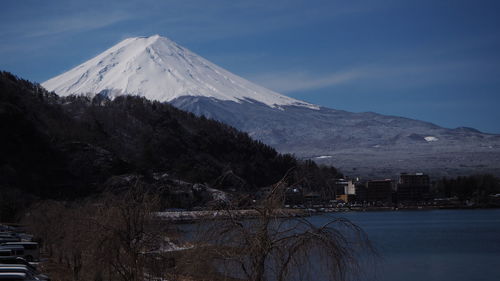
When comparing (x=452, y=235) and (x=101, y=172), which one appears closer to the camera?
(x=452, y=235)

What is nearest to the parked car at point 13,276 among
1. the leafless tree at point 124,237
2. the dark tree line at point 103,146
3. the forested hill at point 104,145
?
the leafless tree at point 124,237

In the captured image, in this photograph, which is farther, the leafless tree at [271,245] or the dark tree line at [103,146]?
the dark tree line at [103,146]

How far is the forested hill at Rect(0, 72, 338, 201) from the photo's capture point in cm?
9831

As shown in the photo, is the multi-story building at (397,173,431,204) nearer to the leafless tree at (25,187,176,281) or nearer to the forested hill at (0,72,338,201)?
the forested hill at (0,72,338,201)

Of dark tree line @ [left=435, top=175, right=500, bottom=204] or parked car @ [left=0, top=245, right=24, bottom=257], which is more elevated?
dark tree line @ [left=435, top=175, right=500, bottom=204]

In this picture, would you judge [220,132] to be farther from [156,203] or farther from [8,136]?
[156,203]

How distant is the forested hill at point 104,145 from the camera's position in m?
98.3

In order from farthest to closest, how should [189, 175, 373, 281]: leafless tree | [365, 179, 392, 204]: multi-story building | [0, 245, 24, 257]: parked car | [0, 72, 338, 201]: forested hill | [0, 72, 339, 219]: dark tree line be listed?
[365, 179, 392, 204]: multi-story building, [0, 72, 338, 201]: forested hill, [0, 72, 339, 219]: dark tree line, [0, 245, 24, 257]: parked car, [189, 175, 373, 281]: leafless tree

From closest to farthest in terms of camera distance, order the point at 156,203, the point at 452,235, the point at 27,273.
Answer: the point at 27,273, the point at 156,203, the point at 452,235

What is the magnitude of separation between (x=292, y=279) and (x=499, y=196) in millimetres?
140211


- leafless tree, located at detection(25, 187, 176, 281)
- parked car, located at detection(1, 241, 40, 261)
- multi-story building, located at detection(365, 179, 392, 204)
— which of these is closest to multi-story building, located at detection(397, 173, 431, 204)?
multi-story building, located at detection(365, 179, 392, 204)

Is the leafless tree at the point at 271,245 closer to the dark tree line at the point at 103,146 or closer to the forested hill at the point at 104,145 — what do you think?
the dark tree line at the point at 103,146

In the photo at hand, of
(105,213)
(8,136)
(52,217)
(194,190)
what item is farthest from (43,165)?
(105,213)

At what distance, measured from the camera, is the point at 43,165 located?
101 m
